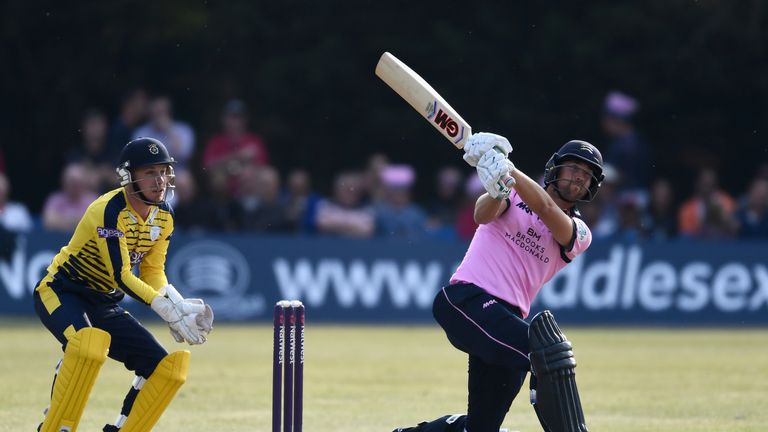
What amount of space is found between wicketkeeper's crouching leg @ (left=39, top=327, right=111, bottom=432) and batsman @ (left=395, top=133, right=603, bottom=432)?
1758 millimetres

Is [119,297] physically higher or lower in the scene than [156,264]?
lower

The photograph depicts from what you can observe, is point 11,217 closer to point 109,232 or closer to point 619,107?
point 619,107

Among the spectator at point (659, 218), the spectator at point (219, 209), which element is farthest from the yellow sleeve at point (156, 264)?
the spectator at point (659, 218)

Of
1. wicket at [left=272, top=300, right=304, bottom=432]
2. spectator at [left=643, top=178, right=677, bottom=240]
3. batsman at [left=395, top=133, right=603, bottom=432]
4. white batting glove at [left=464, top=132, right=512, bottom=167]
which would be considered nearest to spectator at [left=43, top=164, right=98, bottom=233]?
spectator at [left=643, top=178, right=677, bottom=240]

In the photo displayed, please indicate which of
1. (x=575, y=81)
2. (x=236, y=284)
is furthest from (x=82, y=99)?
(x=575, y=81)

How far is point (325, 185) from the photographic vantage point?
63.3 feet

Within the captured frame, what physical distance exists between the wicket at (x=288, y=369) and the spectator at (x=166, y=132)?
29.3 ft

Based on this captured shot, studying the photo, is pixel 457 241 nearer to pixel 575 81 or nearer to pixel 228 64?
pixel 575 81

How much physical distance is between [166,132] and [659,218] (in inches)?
244

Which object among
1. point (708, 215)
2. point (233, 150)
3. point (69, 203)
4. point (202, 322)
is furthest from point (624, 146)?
point (202, 322)

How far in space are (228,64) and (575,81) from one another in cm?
492

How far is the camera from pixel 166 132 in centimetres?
1557

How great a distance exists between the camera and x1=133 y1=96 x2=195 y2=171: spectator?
15.5m

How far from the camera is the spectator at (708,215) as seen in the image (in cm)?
1627
